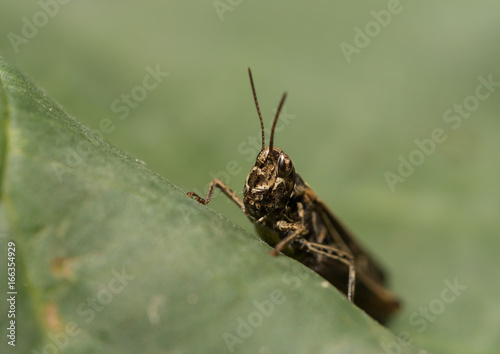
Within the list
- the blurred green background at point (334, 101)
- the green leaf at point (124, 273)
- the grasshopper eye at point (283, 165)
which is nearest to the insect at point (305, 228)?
the grasshopper eye at point (283, 165)

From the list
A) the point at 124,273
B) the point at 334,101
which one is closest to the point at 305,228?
the point at 334,101

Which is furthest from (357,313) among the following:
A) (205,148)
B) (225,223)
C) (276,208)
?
(205,148)

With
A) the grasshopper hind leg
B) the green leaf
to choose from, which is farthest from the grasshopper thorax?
Answer: the green leaf

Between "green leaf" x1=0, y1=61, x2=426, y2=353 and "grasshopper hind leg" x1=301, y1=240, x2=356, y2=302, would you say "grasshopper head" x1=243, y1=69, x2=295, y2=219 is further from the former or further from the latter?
"green leaf" x1=0, y1=61, x2=426, y2=353

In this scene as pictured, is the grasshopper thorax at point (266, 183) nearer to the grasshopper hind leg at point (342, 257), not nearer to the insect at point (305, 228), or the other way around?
the insect at point (305, 228)

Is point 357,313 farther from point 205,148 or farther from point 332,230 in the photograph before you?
point 205,148


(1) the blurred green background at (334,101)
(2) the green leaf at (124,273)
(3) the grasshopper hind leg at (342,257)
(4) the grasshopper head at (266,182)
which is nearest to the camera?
(2) the green leaf at (124,273)
